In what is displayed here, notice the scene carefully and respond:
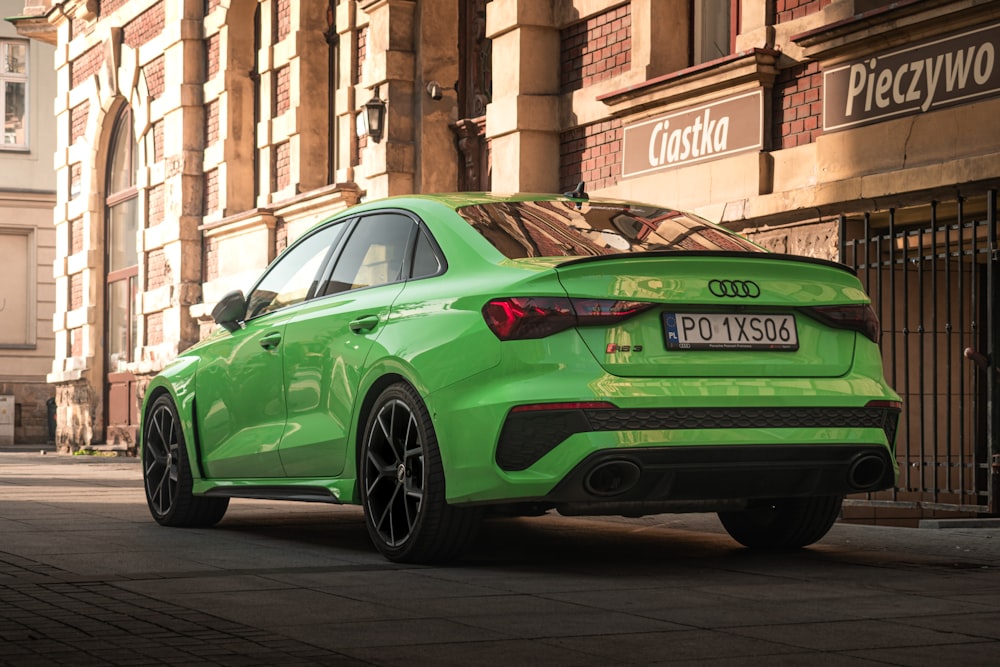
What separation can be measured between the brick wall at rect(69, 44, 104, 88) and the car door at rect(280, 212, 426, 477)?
18290 mm

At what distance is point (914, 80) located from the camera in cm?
909

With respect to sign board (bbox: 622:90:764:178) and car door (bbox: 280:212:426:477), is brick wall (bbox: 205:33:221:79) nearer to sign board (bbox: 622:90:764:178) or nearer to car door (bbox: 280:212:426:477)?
sign board (bbox: 622:90:764:178)

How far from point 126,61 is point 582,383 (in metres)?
19.1

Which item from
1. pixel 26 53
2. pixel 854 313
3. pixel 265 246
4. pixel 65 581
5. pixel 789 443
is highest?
pixel 26 53

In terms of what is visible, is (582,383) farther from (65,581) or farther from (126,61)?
(126,61)

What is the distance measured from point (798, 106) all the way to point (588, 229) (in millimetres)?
4511

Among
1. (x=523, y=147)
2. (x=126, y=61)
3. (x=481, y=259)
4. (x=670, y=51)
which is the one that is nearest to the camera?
(x=481, y=259)

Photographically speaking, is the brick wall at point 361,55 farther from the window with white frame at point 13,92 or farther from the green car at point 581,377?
the window with white frame at point 13,92

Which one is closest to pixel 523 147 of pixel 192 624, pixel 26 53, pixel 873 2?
pixel 873 2

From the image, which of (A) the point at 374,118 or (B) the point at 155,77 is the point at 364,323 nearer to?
(A) the point at 374,118

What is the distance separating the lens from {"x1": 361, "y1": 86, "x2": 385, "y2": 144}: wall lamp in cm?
1537

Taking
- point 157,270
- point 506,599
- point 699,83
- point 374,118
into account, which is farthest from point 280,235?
point 506,599

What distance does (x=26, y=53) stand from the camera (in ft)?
110

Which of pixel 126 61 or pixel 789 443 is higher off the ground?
pixel 126 61
